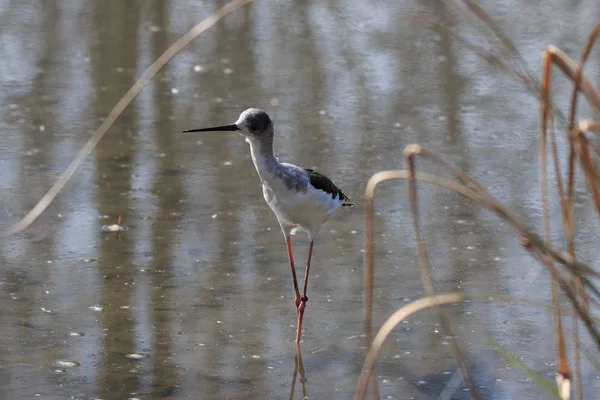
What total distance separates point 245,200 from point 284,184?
1794mm

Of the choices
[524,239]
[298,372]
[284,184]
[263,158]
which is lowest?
[298,372]

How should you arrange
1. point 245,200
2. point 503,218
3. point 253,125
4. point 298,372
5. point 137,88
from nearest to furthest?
point 503,218 < point 137,88 < point 298,372 < point 253,125 < point 245,200

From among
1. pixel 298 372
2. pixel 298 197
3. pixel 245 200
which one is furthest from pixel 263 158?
pixel 245 200

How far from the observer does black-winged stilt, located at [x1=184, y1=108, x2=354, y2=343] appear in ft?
16.8

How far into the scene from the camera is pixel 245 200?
273 inches

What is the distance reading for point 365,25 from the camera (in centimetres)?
1112

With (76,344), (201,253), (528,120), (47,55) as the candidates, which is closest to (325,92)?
(528,120)

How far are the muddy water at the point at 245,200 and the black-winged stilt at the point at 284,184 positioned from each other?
486 mm

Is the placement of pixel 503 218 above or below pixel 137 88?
below

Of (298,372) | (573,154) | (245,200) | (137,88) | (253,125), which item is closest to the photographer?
(573,154)

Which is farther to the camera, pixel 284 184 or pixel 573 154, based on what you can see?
pixel 284 184

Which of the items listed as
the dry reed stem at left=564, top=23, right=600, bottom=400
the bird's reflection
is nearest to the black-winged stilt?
the bird's reflection

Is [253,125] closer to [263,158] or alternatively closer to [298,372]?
[263,158]

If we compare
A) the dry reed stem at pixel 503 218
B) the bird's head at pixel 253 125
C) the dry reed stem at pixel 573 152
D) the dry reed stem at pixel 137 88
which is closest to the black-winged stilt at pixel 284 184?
the bird's head at pixel 253 125
